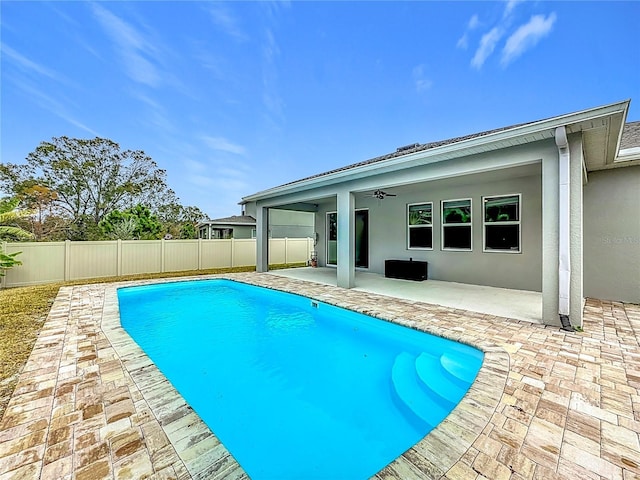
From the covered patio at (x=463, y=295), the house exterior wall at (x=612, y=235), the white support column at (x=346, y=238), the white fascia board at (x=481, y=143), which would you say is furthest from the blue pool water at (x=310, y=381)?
the house exterior wall at (x=612, y=235)

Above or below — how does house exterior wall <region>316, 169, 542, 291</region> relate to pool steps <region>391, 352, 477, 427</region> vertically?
above

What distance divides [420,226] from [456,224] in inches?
46.4

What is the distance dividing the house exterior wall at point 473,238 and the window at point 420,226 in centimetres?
14

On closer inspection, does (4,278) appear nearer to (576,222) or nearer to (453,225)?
(453,225)

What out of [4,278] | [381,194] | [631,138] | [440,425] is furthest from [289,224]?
[440,425]

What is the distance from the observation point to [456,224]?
8758 mm

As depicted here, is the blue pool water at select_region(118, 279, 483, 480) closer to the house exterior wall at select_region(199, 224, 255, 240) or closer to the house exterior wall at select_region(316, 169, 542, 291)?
the house exterior wall at select_region(316, 169, 542, 291)

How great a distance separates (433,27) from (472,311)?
37.9 ft

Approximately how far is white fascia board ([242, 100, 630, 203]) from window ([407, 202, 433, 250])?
3.14m

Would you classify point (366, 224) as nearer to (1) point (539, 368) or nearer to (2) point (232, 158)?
(1) point (539, 368)

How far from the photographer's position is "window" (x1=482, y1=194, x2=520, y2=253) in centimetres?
769

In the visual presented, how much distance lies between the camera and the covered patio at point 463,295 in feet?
18.5

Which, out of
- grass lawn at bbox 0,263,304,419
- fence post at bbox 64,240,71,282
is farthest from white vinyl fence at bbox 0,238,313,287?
grass lawn at bbox 0,263,304,419

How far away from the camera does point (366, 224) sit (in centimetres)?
1139
